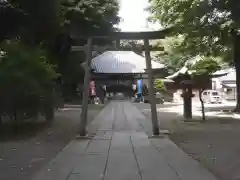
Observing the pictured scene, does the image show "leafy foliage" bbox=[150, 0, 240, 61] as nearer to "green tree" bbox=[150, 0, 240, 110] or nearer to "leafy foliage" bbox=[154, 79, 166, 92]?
"green tree" bbox=[150, 0, 240, 110]

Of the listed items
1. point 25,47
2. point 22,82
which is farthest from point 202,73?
point 22,82

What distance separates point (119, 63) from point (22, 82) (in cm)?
2320

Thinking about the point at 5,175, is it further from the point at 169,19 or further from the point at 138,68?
the point at 138,68

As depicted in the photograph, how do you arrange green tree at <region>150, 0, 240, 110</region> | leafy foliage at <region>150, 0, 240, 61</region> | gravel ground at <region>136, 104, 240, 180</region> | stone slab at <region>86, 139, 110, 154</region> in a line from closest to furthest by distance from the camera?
gravel ground at <region>136, 104, 240, 180</region>, stone slab at <region>86, 139, 110, 154</region>, leafy foliage at <region>150, 0, 240, 61</region>, green tree at <region>150, 0, 240, 110</region>

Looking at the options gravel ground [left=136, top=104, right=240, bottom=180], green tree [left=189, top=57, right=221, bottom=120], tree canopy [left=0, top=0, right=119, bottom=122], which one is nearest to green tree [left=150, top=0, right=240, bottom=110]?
green tree [left=189, top=57, right=221, bottom=120]

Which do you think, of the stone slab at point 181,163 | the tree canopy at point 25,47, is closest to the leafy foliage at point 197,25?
the stone slab at point 181,163

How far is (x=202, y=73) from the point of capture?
2097 cm

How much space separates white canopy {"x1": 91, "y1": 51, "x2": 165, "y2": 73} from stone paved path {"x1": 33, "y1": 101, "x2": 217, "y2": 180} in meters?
21.0

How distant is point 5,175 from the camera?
25.6 feet

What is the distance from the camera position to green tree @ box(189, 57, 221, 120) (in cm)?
2080

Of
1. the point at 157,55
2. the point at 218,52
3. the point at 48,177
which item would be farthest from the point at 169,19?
the point at 157,55

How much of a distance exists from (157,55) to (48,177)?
40198 millimetres

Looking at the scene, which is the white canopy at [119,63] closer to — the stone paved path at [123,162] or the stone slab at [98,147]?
the stone slab at [98,147]

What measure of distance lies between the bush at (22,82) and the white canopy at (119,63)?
18.0 m
